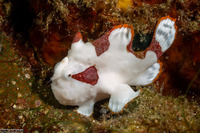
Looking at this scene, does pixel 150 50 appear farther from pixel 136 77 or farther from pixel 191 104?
pixel 191 104

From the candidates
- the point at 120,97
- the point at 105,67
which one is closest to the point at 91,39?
A: the point at 105,67

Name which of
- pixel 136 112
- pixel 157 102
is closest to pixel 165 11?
pixel 157 102

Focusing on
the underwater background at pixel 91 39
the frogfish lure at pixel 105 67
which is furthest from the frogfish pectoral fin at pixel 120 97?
the underwater background at pixel 91 39

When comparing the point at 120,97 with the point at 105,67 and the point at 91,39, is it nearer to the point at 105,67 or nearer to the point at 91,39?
the point at 105,67

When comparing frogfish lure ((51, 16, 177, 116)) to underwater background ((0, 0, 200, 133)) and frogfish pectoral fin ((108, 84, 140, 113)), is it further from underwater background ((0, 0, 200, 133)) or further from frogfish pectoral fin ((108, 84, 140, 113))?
underwater background ((0, 0, 200, 133))

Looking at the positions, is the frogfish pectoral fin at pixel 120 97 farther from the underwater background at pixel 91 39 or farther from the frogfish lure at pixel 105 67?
the underwater background at pixel 91 39

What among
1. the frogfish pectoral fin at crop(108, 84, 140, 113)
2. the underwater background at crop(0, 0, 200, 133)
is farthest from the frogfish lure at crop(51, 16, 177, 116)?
the underwater background at crop(0, 0, 200, 133)

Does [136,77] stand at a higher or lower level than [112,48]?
lower
